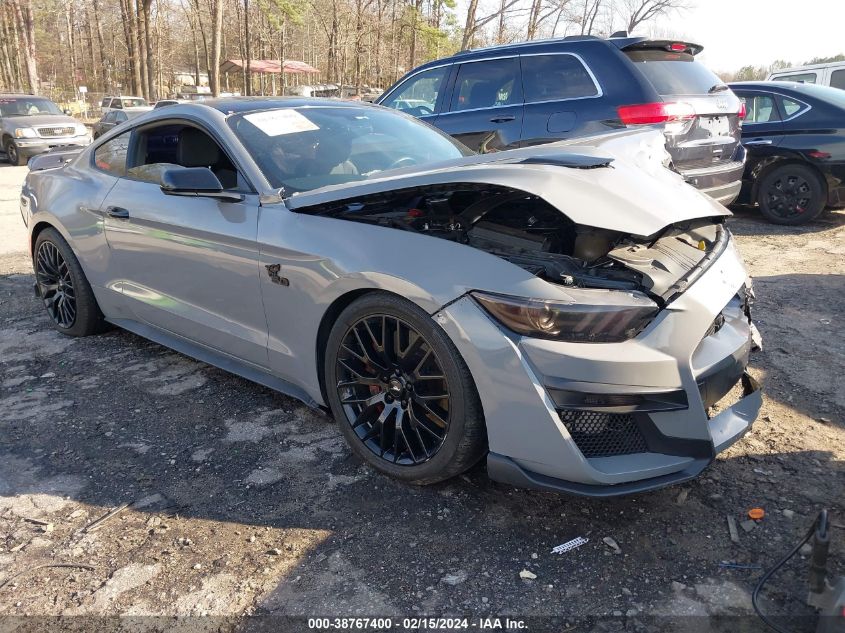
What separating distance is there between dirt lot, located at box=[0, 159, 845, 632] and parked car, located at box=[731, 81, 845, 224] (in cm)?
443

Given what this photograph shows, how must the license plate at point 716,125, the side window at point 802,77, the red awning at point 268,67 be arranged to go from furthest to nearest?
the red awning at point 268,67, the side window at point 802,77, the license plate at point 716,125

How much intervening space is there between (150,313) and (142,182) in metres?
0.75

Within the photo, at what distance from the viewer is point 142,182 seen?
3842mm

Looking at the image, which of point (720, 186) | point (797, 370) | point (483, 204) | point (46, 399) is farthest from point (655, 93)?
point (46, 399)

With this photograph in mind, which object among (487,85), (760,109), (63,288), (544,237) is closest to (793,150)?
(760,109)

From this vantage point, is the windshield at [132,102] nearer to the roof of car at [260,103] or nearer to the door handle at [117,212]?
the door handle at [117,212]

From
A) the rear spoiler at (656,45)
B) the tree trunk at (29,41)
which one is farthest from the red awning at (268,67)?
the rear spoiler at (656,45)

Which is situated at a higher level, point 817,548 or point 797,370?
point 817,548

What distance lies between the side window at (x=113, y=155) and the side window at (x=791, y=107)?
22.7 ft

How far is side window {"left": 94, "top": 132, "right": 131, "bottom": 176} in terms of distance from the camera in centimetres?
412

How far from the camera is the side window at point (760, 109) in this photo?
7639 millimetres

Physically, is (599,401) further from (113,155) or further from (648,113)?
(648,113)

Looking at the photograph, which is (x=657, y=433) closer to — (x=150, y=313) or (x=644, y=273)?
(x=644, y=273)

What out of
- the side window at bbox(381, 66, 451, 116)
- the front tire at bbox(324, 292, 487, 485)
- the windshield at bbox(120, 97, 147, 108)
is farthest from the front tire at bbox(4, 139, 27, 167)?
the front tire at bbox(324, 292, 487, 485)
